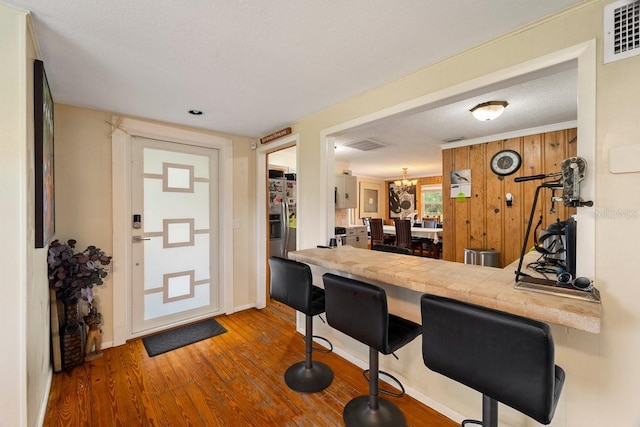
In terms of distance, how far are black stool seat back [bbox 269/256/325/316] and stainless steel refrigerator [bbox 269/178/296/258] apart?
1969 millimetres

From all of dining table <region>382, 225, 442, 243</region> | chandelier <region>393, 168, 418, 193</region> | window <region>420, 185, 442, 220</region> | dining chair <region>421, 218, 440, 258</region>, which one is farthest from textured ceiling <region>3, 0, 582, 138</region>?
window <region>420, 185, 442, 220</region>

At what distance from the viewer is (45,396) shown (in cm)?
185

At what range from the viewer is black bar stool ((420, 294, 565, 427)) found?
92cm

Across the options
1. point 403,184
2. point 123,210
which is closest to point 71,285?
point 123,210

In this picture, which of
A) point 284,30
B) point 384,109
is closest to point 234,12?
point 284,30

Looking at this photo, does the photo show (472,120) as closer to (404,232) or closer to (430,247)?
(404,232)

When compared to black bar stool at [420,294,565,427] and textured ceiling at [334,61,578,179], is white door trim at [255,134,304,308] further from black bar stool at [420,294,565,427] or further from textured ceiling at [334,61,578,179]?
black bar stool at [420,294,565,427]

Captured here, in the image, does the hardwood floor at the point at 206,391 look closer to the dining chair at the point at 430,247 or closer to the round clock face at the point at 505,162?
the round clock face at the point at 505,162

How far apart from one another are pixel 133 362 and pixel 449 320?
2.65 m

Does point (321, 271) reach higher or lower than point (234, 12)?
lower

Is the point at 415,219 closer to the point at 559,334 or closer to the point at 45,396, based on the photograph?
the point at 559,334

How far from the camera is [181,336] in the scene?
9.39 feet

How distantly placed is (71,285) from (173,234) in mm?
1002

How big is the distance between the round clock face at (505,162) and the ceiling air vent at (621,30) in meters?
3.01
